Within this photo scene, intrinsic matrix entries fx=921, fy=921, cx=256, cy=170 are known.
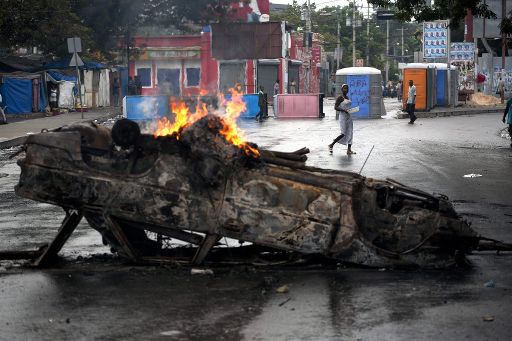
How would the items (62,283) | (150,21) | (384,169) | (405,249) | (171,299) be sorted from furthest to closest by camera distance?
1. (150,21)
2. (384,169)
3. (405,249)
4. (62,283)
5. (171,299)

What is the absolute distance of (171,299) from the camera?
746 centimetres

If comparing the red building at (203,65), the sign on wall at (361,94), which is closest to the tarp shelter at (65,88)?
the red building at (203,65)

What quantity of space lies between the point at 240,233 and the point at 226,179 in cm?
51

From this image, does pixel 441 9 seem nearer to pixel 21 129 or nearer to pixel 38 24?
pixel 21 129

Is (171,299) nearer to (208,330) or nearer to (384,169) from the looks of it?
(208,330)

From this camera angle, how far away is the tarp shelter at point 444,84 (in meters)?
49.0

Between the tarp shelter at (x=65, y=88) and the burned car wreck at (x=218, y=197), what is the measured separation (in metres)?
36.0

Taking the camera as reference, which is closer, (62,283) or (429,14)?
(62,283)

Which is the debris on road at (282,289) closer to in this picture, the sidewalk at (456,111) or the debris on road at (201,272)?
the debris on road at (201,272)

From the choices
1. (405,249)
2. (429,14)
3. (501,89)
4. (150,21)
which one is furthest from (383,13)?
(405,249)

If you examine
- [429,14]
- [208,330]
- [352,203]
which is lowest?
[208,330]

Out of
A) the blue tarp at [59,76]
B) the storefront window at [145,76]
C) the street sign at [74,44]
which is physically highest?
the street sign at [74,44]

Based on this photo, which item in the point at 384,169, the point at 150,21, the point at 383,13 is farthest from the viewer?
the point at 383,13

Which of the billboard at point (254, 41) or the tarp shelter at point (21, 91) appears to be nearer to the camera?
the tarp shelter at point (21, 91)
